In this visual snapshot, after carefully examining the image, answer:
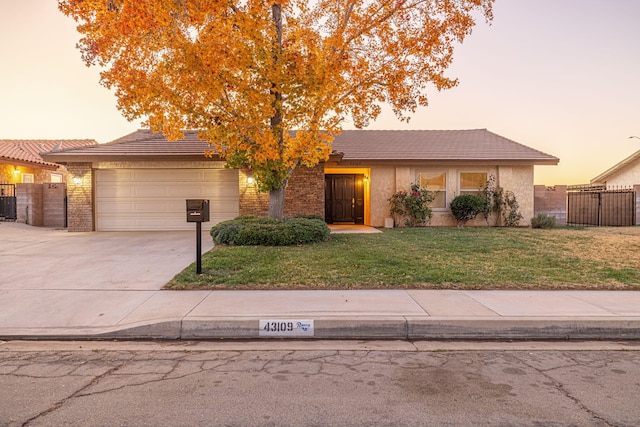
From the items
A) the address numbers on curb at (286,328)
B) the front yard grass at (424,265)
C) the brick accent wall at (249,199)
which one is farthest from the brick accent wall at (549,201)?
the address numbers on curb at (286,328)

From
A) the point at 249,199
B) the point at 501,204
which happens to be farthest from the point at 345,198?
the point at 501,204

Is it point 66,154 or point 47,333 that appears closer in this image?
point 47,333

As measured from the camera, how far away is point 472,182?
18.2 metres

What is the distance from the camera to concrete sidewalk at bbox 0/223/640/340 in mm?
5043

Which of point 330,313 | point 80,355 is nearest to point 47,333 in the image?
point 80,355

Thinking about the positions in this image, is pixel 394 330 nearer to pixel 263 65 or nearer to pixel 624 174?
pixel 263 65

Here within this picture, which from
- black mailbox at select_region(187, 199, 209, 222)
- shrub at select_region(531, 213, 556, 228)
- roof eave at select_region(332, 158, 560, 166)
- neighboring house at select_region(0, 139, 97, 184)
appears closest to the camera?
black mailbox at select_region(187, 199, 209, 222)

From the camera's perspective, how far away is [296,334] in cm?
505

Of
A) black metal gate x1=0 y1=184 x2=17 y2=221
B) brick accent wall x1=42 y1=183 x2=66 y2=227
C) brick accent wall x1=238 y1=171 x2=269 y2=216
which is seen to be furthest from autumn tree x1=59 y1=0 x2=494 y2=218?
black metal gate x1=0 y1=184 x2=17 y2=221

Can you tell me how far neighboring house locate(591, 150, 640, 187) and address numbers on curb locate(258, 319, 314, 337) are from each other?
2957 cm

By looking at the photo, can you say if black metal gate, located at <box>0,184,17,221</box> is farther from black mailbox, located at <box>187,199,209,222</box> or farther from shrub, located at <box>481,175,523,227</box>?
shrub, located at <box>481,175,523,227</box>

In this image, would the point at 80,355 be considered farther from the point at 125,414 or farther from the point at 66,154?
the point at 66,154

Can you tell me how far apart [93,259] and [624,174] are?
3304 centimetres

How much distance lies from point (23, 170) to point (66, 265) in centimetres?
2044
